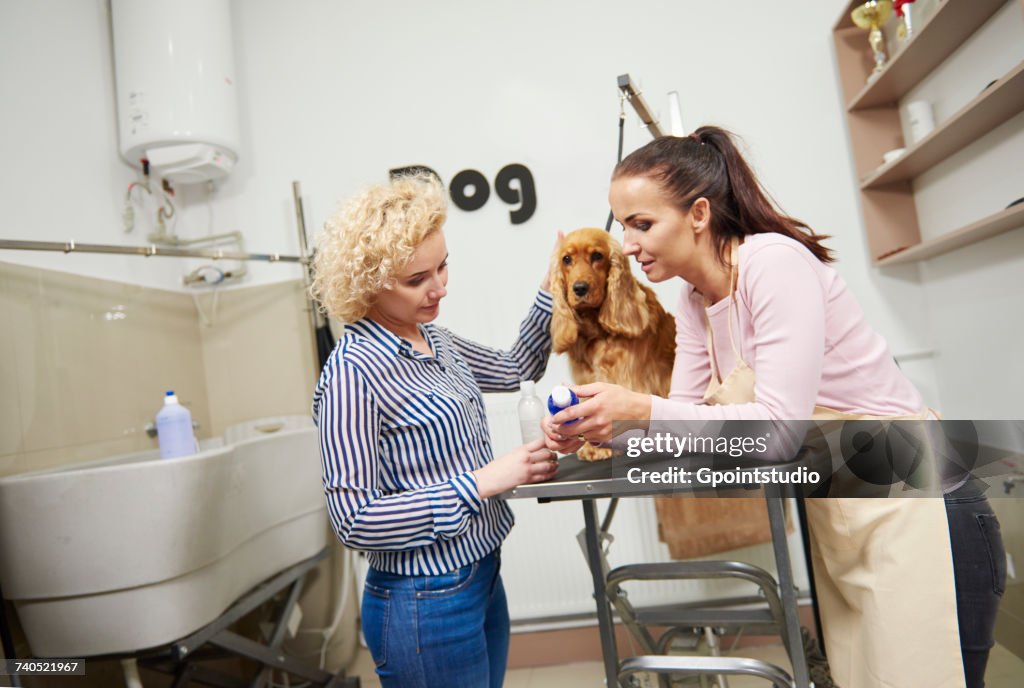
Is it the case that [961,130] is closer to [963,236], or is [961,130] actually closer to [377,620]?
[963,236]

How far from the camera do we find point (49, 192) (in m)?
2.18

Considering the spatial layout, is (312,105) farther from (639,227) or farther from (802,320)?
(802,320)

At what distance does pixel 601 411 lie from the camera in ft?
3.31

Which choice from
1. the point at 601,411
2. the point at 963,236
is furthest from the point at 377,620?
the point at 963,236

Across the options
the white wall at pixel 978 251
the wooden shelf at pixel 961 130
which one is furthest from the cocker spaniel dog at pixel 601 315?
the white wall at pixel 978 251

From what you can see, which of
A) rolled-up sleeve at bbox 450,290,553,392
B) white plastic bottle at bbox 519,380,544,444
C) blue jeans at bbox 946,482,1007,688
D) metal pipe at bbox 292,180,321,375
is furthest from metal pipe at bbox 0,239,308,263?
blue jeans at bbox 946,482,1007,688

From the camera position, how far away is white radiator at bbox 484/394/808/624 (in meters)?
1.94

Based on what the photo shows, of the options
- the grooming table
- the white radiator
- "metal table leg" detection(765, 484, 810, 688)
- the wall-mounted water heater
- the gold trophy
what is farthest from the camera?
the wall-mounted water heater

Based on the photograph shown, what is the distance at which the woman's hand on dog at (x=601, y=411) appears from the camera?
3.31 ft

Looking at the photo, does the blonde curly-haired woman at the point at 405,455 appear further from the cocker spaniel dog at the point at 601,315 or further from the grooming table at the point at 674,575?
the cocker spaniel dog at the point at 601,315

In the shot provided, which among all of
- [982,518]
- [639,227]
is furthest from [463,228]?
[982,518]

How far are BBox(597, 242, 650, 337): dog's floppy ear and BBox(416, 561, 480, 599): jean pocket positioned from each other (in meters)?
0.57

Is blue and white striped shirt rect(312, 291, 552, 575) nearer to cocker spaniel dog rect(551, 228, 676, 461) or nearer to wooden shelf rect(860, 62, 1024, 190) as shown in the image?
cocker spaniel dog rect(551, 228, 676, 461)

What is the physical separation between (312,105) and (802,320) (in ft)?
5.03
